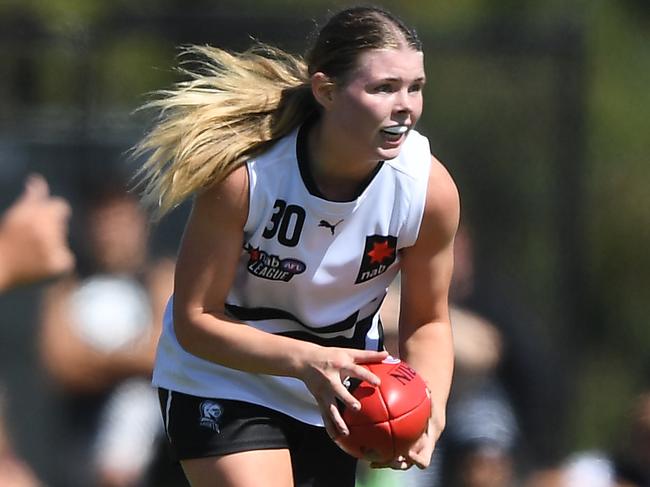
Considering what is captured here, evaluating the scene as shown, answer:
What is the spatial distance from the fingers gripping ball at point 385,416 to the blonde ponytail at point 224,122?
2.22 ft

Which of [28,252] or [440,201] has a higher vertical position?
[440,201]

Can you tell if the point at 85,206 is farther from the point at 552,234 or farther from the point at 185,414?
the point at 185,414

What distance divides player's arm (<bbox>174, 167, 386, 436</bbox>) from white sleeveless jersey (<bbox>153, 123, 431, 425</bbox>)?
6 centimetres

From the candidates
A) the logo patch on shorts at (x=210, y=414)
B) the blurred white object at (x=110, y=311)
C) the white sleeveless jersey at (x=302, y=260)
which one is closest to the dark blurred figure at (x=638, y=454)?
the blurred white object at (x=110, y=311)

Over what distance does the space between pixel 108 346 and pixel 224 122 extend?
3.29 meters

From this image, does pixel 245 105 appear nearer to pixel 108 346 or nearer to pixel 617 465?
pixel 108 346

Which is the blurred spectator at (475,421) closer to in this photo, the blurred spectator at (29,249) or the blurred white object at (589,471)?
the blurred white object at (589,471)

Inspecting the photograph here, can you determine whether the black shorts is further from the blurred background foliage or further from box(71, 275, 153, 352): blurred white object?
the blurred background foliage

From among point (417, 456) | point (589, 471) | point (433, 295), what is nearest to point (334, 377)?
point (417, 456)

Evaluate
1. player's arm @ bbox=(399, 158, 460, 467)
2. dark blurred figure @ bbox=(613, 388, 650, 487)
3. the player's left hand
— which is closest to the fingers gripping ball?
the player's left hand

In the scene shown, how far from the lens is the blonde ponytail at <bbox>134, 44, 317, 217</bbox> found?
4008 millimetres

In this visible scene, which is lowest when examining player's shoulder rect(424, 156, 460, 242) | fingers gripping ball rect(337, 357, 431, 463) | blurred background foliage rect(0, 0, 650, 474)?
blurred background foliage rect(0, 0, 650, 474)

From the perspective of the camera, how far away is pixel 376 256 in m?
4.13

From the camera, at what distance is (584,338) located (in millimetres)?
10945
